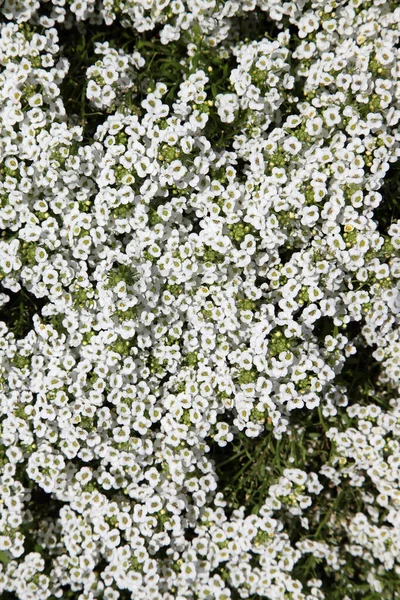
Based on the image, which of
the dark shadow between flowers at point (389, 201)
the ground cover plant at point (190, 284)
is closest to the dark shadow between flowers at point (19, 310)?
the ground cover plant at point (190, 284)

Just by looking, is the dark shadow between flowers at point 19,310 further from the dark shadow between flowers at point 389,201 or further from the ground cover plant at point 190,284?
the dark shadow between flowers at point 389,201

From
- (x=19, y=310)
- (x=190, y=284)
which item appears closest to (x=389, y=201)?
(x=190, y=284)

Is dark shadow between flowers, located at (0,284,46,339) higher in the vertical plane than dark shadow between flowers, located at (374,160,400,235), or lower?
lower

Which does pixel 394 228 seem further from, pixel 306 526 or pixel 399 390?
pixel 306 526

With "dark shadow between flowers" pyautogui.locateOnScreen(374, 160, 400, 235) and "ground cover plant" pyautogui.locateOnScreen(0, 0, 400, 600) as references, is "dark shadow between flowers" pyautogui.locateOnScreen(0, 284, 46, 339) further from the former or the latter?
"dark shadow between flowers" pyautogui.locateOnScreen(374, 160, 400, 235)

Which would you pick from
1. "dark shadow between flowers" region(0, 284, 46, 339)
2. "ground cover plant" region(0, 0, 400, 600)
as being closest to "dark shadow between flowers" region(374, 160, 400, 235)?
"ground cover plant" region(0, 0, 400, 600)

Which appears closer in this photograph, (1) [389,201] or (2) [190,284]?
(2) [190,284]

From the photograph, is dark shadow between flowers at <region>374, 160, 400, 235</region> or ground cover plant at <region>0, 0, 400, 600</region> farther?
dark shadow between flowers at <region>374, 160, 400, 235</region>

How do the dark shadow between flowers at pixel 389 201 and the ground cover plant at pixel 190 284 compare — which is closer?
the ground cover plant at pixel 190 284

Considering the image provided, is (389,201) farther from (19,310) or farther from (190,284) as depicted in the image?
(19,310)

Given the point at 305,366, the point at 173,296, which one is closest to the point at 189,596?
the point at 305,366
